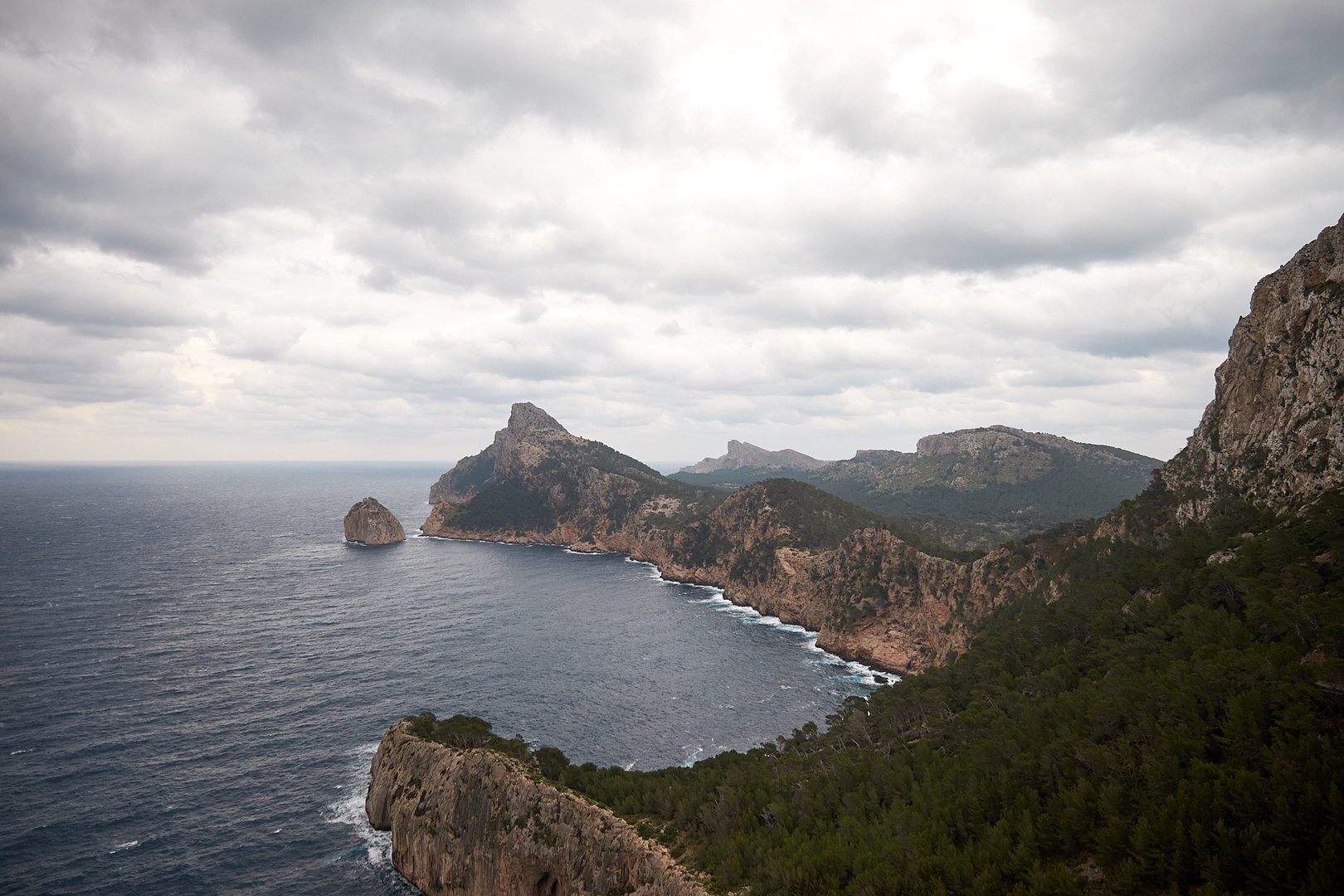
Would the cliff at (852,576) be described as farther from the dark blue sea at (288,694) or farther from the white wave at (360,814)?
the white wave at (360,814)

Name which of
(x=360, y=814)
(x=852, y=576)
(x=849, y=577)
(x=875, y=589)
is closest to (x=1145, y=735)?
(x=360, y=814)

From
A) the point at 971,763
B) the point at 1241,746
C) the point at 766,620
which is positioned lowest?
the point at 766,620

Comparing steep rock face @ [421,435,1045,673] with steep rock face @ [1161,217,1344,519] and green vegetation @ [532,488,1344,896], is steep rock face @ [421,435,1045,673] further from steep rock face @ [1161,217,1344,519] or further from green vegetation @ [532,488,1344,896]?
green vegetation @ [532,488,1344,896]

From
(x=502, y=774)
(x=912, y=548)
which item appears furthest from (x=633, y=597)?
(x=502, y=774)

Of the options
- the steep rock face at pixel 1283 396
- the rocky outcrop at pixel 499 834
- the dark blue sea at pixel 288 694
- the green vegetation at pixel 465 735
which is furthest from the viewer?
the green vegetation at pixel 465 735

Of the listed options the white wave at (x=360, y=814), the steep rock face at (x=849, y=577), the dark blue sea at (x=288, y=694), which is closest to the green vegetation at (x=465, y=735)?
the white wave at (x=360, y=814)

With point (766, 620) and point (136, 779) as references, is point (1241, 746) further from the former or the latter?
point (766, 620)
